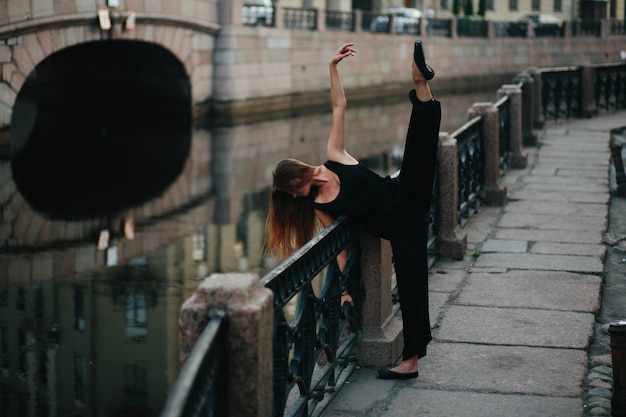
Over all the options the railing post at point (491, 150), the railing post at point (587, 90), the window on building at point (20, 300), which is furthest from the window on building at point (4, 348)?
the railing post at point (587, 90)

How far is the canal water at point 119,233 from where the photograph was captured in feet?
26.5

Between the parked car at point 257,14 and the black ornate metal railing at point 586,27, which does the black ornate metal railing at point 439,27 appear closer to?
the black ornate metal railing at point 586,27

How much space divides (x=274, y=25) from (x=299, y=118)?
162 inches

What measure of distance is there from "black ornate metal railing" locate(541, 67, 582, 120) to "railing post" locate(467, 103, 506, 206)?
24.7 ft

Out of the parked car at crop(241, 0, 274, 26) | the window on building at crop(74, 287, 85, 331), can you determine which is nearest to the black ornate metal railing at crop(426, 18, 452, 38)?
the parked car at crop(241, 0, 274, 26)

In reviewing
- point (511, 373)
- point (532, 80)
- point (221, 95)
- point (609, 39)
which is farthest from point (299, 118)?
point (609, 39)

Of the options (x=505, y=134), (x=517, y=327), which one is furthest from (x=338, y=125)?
(x=505, y=134)

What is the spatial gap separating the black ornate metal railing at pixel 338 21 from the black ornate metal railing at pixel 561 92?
1655cm

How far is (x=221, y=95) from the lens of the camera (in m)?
29.7

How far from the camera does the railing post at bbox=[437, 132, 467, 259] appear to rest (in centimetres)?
848

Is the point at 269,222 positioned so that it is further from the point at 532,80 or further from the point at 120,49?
the point at 120,49

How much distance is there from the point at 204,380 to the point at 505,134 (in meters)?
10.4

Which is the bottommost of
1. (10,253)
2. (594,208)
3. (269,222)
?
(10,253)

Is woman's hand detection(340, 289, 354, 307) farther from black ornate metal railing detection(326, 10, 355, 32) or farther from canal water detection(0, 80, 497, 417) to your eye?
black ornate metal railing detection(326, 10, 355, 32)
